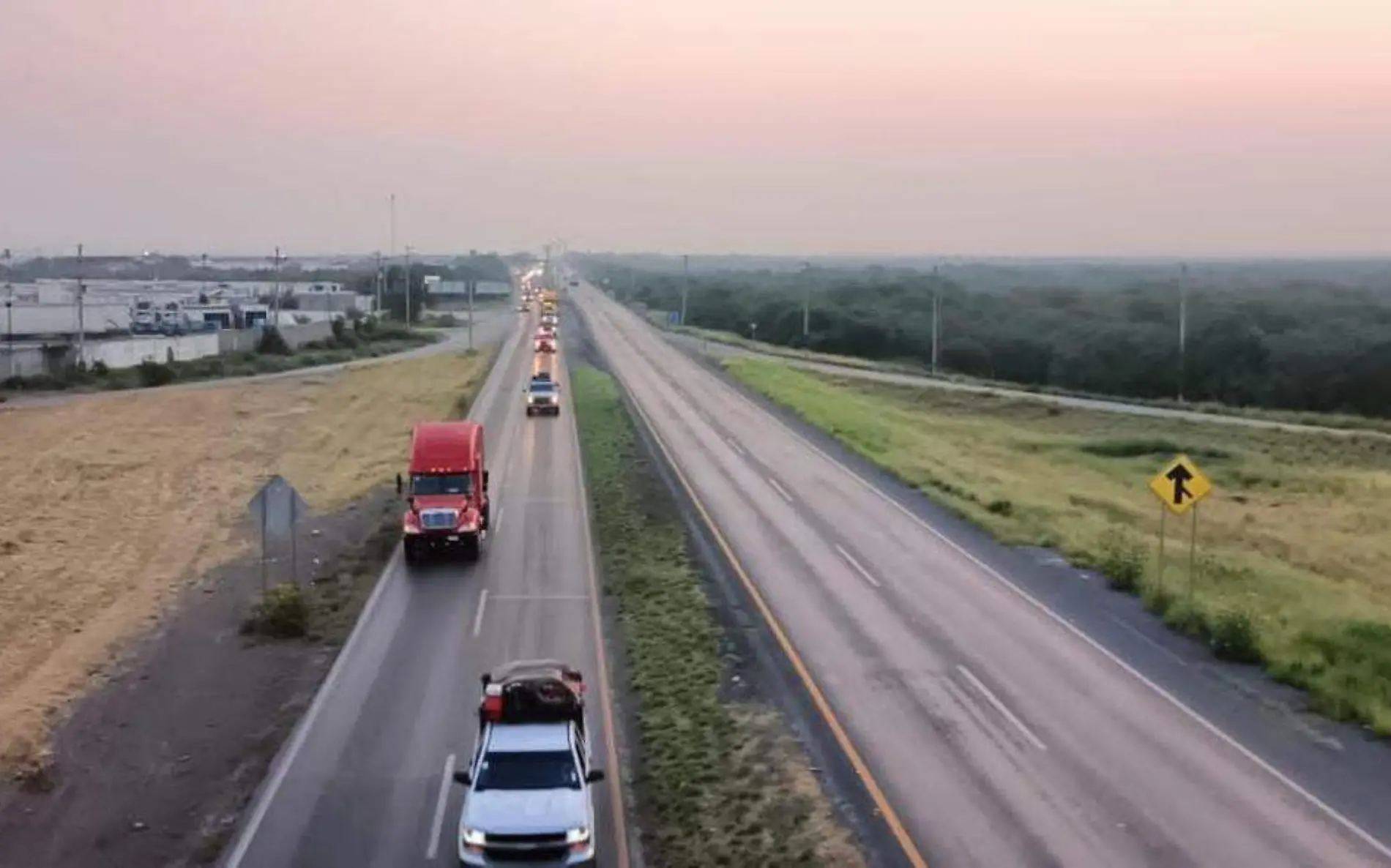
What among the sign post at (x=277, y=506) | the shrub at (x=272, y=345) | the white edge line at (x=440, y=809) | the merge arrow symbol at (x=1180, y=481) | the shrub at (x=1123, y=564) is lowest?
the white edge line at (x=440, y=809)

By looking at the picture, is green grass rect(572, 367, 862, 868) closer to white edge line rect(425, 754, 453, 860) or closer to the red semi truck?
white edge line rect(425, 754, 453, 860)

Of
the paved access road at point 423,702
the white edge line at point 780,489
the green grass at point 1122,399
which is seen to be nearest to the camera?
the paved access road at point 423,702

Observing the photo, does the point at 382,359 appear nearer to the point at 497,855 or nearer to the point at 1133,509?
the point at 1133,509

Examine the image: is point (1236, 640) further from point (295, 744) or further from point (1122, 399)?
point (1122, 399)

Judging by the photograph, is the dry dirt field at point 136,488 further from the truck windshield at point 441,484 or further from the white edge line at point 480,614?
the white edge line at point 480,614

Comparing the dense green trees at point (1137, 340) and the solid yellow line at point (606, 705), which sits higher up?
the dense green trees at point (1137, 340)

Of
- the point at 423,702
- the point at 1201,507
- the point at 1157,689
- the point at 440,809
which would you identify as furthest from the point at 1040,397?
the point at 440,809

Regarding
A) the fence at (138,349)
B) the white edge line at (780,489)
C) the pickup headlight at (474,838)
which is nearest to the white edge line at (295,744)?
the pickup headlight at (474,838)
